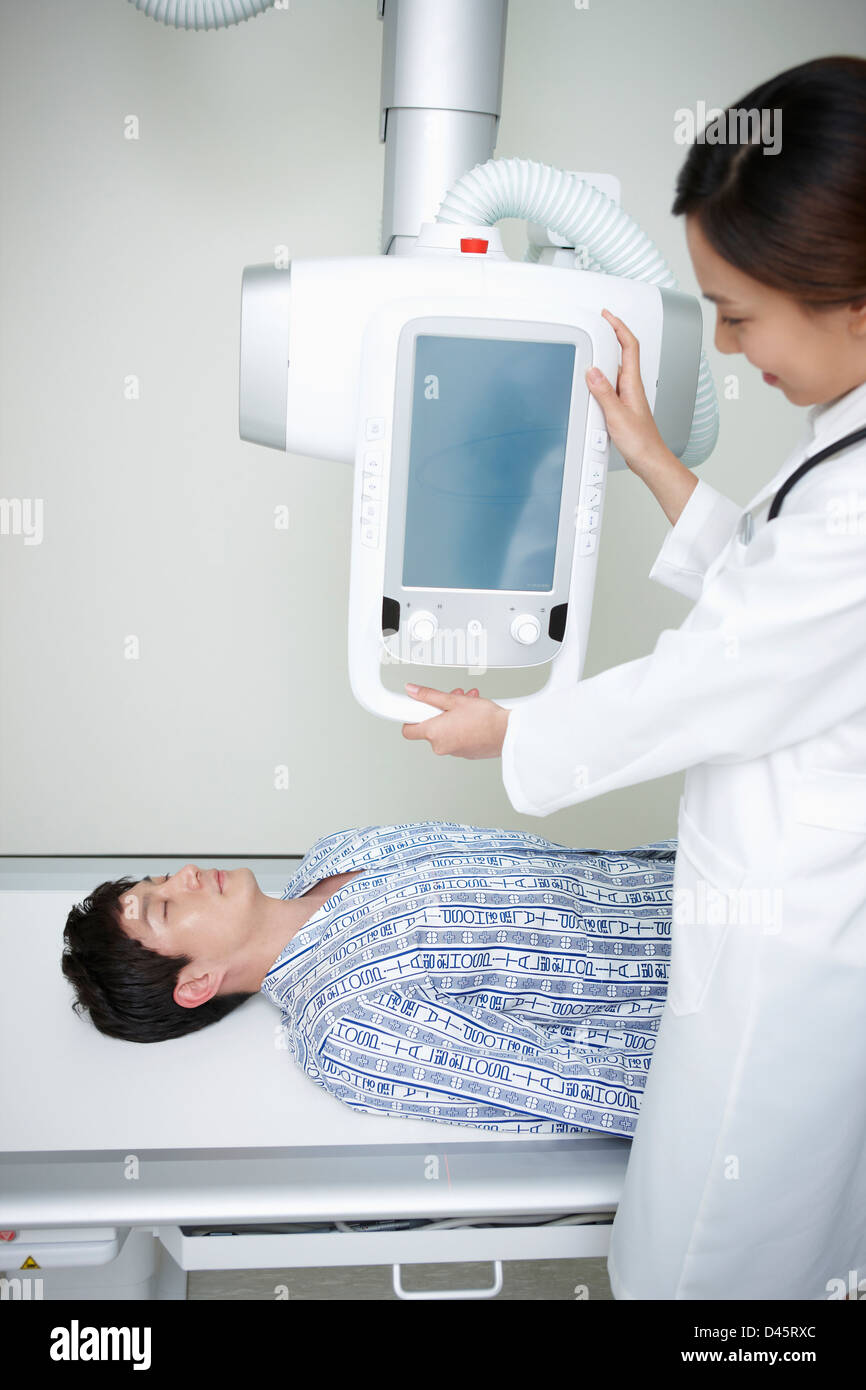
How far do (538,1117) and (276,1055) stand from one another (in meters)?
0.38

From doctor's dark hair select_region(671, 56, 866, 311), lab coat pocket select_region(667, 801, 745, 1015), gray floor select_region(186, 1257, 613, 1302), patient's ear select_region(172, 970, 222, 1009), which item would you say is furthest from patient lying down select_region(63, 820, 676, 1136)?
doctor's dark hair select_region(671, 56, 866, 311)

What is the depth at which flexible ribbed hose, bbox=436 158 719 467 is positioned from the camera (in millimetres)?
1261

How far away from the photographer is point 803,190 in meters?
0.85

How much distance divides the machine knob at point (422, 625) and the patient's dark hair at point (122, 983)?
64 centimetres

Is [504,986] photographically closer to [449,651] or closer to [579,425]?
[449,651]

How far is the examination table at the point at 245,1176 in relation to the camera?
1260 millimetres

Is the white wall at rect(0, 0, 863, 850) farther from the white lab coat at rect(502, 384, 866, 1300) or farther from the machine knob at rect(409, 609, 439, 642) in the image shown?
the white lab coat at rect(502, 384, 866, 1300)

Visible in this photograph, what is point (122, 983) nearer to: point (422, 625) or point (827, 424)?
point (422, 625)

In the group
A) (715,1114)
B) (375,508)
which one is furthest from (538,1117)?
(375,508)

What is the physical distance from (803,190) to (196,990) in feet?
4.06

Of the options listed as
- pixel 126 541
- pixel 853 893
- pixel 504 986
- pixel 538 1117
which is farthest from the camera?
pixel 126 541

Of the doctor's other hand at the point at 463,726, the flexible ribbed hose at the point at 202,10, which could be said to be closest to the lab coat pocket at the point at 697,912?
the doctor's other hand at the point at 463,726
